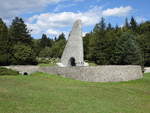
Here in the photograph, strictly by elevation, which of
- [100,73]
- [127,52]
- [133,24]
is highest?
[133,24]

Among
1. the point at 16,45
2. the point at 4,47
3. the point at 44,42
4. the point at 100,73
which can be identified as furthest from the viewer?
the point at 44,42

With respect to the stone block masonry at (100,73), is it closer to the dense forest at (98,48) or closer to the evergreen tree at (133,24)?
the dense forest at (98,48)

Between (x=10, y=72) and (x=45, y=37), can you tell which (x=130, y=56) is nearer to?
(x=10, y=72)

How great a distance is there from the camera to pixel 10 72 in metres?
28.4

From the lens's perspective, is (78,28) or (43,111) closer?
(43,111)

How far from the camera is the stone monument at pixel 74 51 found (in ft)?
112

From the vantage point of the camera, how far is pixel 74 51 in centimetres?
3434

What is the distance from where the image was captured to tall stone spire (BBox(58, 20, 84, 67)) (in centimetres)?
3422

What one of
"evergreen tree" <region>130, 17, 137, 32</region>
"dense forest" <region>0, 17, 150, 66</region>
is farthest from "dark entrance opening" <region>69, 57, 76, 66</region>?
"evergreen tree" <region>130, 17, 137, 32</region>

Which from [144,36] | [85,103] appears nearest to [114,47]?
[144,36]

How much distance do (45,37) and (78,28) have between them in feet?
278

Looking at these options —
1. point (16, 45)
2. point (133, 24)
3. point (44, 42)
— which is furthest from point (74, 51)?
point (44, 42)

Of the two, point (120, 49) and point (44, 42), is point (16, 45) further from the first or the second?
point (44, 42)

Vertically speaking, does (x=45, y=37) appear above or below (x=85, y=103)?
above
